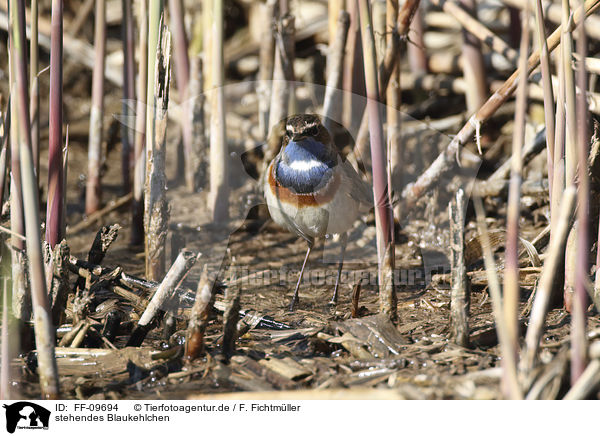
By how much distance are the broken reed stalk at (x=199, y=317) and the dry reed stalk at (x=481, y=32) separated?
304 cm

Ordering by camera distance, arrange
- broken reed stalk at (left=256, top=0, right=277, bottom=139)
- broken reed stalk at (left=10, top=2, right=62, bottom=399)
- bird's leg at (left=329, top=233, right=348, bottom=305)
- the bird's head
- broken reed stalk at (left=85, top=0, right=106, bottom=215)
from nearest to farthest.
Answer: broken reed stalk at (left=10, top=2, right=62, bottom=399) < the bird's head < bird's leg at (left=329, top=233, right=348, bottom=305) < broken reed stalk at (left=85, top=0, right=106, bottom=215) < broken reed stalk at (left=256, top=0, right=277, bottom=139)

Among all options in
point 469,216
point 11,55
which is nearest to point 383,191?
point 11,55

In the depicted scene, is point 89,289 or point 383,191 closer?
point 383,191

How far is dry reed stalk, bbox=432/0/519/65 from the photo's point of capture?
520 centimetres

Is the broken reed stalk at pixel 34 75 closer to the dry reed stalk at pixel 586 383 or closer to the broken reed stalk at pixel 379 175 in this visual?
the broken reed stalk at pixel 379 175

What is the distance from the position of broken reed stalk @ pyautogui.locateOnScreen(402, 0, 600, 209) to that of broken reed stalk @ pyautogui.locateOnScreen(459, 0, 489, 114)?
109 cm

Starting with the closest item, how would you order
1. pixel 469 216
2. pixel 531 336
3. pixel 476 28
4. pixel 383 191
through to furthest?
pixel 531 336 → pixel 383 191 → pixel 476 28 → pixel 469 216

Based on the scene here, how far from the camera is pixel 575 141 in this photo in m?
3.23

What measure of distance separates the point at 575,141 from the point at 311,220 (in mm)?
1806

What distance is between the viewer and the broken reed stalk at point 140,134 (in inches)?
185

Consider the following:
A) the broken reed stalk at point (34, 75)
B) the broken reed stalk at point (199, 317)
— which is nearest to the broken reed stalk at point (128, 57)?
the broken reed stalk at point (34, 75)

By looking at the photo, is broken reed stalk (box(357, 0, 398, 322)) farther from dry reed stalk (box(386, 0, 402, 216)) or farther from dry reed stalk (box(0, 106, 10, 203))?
dry reed stalk (box(0, 106, 10, 203))
